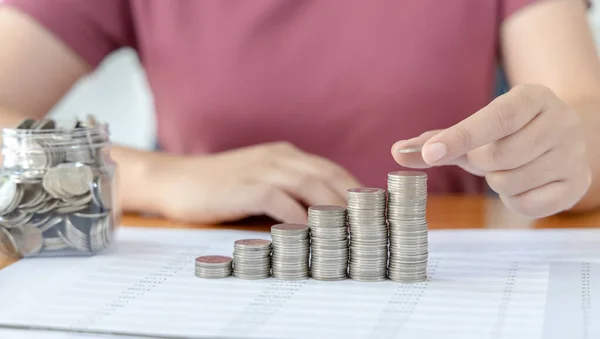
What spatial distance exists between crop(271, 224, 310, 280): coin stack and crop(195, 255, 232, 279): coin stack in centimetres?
5

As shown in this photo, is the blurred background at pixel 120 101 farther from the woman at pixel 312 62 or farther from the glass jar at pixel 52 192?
the glass jar at pixel 52 192

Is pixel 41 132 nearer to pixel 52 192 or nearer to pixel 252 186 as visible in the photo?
pixel 52 192

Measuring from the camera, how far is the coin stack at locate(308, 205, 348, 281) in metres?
0.83

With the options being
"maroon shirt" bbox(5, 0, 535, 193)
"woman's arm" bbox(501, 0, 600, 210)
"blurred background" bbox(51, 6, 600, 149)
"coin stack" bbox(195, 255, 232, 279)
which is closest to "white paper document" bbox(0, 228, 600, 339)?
"coin stack" bbox(195, 255, 232, 279)

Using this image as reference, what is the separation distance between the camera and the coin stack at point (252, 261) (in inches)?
33.1

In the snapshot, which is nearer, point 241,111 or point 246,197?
point 246,197

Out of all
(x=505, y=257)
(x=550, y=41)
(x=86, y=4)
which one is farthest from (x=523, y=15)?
(x=86, y=4)

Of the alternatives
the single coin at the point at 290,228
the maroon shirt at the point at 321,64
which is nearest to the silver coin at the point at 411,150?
the single coin at the point at 290,228

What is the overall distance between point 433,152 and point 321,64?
0.67 metres

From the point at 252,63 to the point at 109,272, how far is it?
67 cm

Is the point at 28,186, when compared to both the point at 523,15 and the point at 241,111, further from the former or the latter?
the point at 523,15

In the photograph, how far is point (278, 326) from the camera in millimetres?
667

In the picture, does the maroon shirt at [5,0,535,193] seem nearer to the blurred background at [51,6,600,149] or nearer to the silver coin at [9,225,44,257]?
the silver coin at [9,225,44,257]

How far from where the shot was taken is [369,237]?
2.73ft
